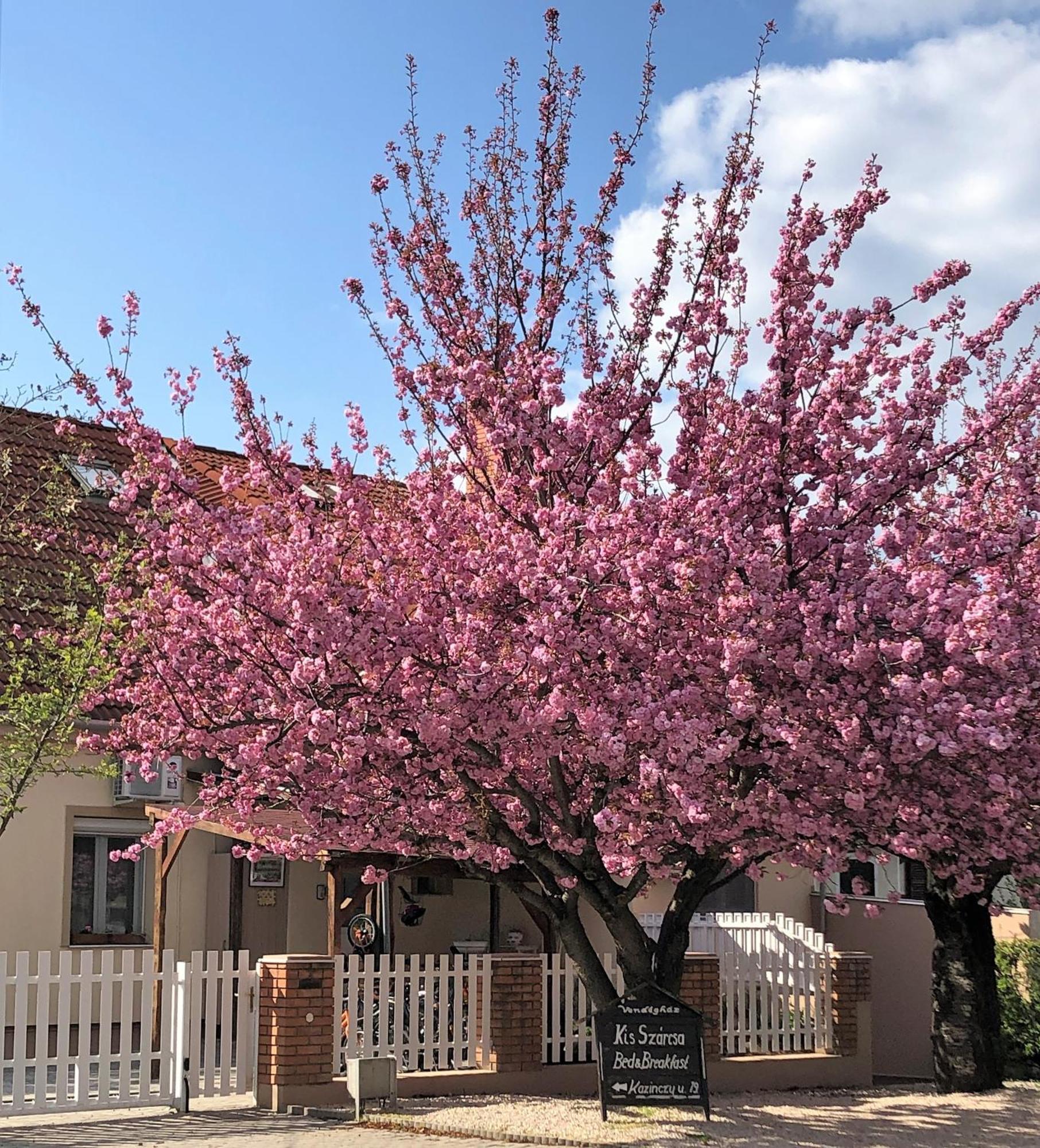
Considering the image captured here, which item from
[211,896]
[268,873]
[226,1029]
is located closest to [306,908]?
[268,873]

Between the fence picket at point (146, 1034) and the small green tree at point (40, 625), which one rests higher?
the small green tree at point (40, 625)

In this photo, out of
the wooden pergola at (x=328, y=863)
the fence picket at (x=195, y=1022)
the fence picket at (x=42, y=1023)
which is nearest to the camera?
the fence picket at (x=42, y=1023)

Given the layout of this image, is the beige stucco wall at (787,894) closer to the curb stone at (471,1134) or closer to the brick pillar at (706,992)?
the brick pillar at (706,992)

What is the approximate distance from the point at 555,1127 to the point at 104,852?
8472 millimetres

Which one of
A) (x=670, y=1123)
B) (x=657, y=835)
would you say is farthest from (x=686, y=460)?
(x=670, y=1123)

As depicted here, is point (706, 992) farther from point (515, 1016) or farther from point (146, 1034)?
point (146, 1034)

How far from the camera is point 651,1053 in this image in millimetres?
10953

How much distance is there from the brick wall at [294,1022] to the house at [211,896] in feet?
8.81

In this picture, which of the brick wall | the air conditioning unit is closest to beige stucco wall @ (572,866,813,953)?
the air conditioning unit

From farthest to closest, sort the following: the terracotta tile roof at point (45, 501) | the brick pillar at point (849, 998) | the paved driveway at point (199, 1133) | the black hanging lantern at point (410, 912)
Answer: the black hanging lantern at point (410, 912) → the terracotta tile roof at point (45, 501) → the brick pillar at point (849, 998) → the paved driveway at point (199, 1133)

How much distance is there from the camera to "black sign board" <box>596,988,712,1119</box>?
10.9 m

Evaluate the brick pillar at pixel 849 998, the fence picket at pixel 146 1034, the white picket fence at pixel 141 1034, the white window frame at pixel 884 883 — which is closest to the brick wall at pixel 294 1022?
the white picket fence at pixel 141 1034

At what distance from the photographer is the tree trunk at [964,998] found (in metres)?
13.5

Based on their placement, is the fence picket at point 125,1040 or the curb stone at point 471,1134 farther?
the fence picket at point 125,1040
